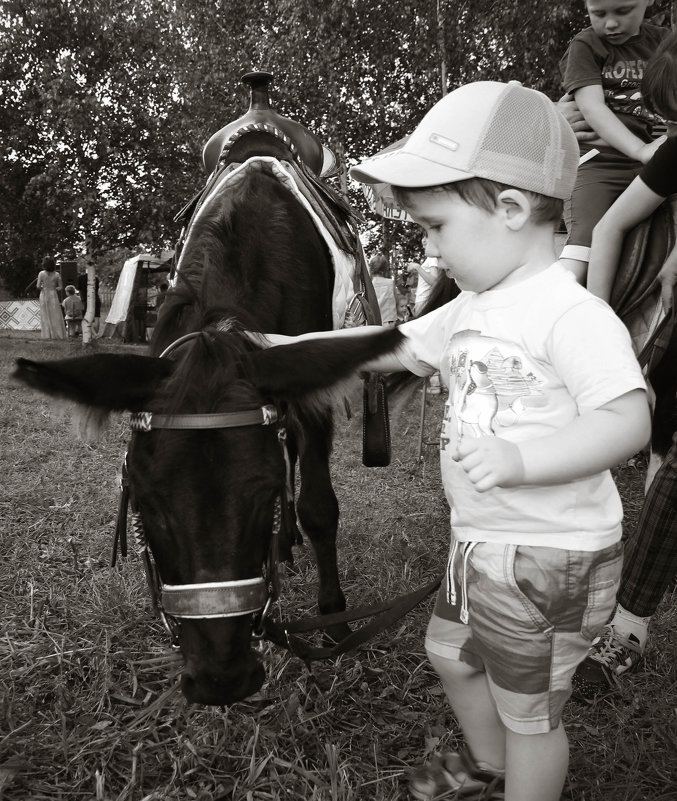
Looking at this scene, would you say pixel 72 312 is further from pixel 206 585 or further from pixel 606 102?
pixel 206 585

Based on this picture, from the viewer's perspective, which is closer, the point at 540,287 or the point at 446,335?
the point at 540,287

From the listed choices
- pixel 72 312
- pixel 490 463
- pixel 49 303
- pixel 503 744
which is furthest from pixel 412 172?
pixel 72 312

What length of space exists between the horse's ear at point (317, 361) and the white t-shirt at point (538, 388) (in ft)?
0.86

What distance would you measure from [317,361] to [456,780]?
1246 mm

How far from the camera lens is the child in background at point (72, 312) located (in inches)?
872

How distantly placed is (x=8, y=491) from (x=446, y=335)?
4043 mm

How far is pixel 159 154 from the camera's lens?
17891 mm

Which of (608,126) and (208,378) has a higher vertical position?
(608,126)

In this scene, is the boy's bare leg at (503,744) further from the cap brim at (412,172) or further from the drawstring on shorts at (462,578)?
the cap brim at (412,172)

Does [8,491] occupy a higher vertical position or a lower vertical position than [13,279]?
lower

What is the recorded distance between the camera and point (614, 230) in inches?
100

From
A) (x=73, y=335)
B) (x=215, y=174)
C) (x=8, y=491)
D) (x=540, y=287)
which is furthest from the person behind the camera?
(x=73, y=335)

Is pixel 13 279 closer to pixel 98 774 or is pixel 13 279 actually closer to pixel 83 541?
pixel 83 541

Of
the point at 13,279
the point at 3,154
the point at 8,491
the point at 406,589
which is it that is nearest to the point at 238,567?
the point at 406,589
